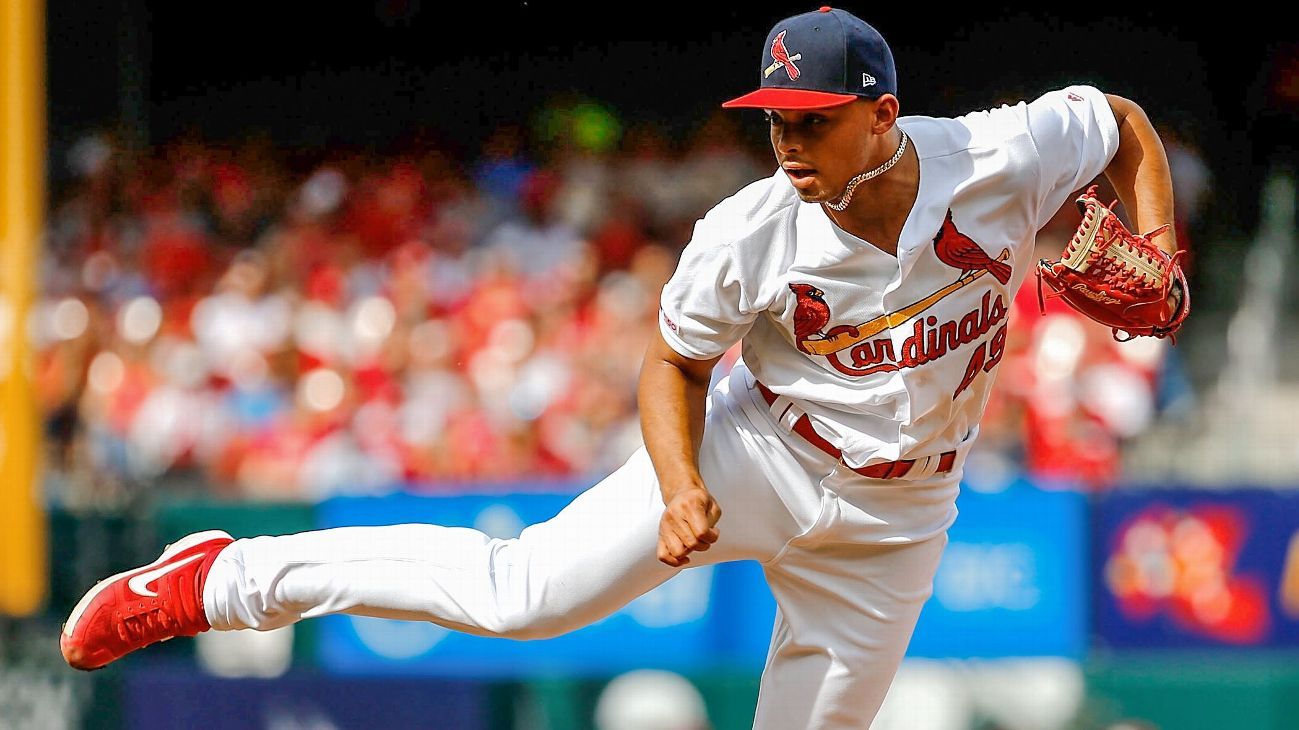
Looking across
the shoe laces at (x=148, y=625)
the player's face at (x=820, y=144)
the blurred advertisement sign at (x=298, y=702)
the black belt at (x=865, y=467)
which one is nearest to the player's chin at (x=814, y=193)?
the player's face at (x=820, y=144)

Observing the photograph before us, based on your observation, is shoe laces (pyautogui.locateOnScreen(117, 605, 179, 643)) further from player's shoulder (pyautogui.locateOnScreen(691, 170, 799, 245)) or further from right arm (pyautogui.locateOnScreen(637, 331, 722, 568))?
player's shoulder (pyautogui.locateOnScreen(691, 170, 799, 245))

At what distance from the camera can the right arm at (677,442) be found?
3396 mm

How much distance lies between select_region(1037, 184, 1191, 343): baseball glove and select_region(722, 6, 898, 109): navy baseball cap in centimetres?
48

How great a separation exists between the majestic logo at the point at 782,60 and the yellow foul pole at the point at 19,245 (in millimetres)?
5666

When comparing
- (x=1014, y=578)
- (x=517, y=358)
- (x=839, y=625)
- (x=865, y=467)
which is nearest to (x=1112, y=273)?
(x=865, y=467)

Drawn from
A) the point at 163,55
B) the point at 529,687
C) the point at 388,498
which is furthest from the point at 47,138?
the point at 529,687

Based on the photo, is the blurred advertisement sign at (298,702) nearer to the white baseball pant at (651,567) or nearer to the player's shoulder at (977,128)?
the white baseball pant at (651,567)

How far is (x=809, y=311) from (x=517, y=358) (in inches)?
209

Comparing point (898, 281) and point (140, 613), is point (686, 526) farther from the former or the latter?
point (140, 613)

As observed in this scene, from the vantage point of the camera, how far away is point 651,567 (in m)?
3.81

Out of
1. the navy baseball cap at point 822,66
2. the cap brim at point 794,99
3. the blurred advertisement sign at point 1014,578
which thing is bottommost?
the blurred advertisement sign at point 1014,578

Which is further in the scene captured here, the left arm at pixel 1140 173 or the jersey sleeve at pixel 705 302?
the left arm at pixel 1140 173

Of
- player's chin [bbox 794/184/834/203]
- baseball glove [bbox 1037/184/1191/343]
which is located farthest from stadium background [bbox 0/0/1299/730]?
A: player's chin [bbox 794/184/834/203]

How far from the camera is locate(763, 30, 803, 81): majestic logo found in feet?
11.2
